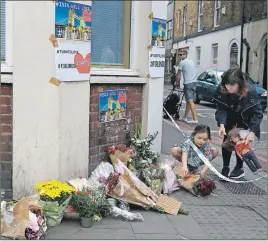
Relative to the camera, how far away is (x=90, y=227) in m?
4.28

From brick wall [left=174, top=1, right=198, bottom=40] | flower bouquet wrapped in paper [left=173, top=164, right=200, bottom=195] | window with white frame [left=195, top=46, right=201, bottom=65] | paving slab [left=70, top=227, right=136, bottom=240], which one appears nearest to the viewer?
paving slab [left=70, top=227, right=136, bottom=240]

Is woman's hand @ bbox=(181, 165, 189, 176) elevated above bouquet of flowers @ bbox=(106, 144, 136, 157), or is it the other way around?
bouquet of flowers @ bbox=(106, 144, 136, 157)

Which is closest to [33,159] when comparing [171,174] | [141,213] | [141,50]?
[141,213]

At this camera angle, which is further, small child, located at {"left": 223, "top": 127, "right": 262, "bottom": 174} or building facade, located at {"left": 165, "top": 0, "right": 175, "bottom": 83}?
building facade, located at {"left": 165, "top": 0, "right": 175, "bottom": 83}

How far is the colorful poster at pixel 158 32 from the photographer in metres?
6.10

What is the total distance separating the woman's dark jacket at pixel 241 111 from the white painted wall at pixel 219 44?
20527mm

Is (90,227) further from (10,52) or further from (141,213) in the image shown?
(10,52)

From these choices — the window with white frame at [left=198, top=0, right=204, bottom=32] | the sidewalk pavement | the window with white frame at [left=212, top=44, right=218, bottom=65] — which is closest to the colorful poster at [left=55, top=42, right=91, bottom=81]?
the sidewalk pavement

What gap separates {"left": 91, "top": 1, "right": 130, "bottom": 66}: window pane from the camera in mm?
5488

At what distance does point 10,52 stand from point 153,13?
2204 millimetres

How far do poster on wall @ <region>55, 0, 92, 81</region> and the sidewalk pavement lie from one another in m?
1.51

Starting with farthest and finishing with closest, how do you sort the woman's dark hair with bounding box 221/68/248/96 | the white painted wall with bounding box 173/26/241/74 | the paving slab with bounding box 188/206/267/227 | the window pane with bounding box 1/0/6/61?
the white painted wall with bounding box 173/26/241/74
the woman's dark hair with bounding box 221/68/248/96
the paving slab with bounding box 188/206/267/227
the window pane with bounding box 1/0/6/61

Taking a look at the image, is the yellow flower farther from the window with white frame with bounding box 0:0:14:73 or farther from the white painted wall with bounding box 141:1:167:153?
the white painted wall with bounding box 141:1:167:153

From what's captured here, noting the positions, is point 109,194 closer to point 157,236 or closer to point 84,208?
point 84,208
